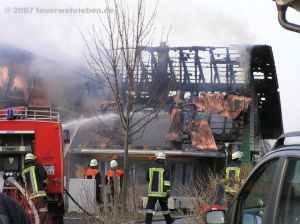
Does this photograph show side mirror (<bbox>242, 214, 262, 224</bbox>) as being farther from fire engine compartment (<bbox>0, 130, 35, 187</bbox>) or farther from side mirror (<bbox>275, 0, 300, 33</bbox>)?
fire engine compartment (<bbox>0, 130, 35, 187</bbox>)

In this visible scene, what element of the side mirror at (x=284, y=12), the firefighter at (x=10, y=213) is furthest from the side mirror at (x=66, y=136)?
the firefighter at (x=10, y=213)

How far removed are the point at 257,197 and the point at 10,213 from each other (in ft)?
5.09

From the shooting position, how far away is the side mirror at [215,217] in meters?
3.42

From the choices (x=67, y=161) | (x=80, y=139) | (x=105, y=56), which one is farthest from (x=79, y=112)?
(x=105, y=56)

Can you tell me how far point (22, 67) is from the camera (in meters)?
18.3

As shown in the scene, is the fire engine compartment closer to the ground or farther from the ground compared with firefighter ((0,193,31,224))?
closer to the ground

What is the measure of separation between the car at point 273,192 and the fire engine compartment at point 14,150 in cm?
736

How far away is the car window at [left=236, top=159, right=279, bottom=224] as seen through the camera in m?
3.09

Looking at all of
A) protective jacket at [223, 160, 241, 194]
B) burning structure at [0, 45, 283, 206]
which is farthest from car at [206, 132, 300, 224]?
burning structure at [0, 45, 283, 206]

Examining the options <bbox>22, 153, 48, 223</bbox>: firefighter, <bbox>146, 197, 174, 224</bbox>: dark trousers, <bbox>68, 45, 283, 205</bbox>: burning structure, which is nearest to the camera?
<bbox>22, 153, 48, 223</bbox>: firefighter

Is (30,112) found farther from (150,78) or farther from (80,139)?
(80,139)

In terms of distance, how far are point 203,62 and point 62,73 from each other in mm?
4903

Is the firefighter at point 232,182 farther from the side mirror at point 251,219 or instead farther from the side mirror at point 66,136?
the side mirror at point 251,219

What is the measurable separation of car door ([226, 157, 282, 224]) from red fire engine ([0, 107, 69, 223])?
7.13m
